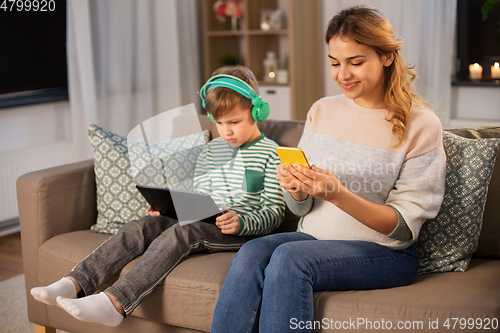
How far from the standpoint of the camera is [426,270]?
1422 mm

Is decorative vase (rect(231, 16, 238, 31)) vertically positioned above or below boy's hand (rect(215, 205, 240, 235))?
above

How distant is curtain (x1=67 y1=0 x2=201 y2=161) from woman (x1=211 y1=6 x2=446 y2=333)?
2.12 m

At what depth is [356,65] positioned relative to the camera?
4.30ft

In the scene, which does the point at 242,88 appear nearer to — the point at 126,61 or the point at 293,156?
the point at 293,156

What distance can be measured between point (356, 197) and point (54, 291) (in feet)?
2.76

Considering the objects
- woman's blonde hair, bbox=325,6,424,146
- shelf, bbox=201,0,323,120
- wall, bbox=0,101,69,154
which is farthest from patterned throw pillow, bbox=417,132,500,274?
wall, bbox=0,101,69,154

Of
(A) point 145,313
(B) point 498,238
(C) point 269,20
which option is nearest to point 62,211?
(A) point 145,313

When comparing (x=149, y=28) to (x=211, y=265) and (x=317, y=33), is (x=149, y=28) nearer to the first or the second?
(x=317, y=33)

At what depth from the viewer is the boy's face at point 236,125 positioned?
1622mm

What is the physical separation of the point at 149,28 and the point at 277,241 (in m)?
2.54

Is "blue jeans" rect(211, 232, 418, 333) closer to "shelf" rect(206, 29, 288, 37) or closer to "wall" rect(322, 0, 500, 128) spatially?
"wall" rect(322, 0, 500, 128)

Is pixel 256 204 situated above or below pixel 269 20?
below

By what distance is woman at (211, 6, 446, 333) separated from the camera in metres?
1.23

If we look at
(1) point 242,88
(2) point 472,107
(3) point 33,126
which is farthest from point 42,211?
(2) point 472,107
